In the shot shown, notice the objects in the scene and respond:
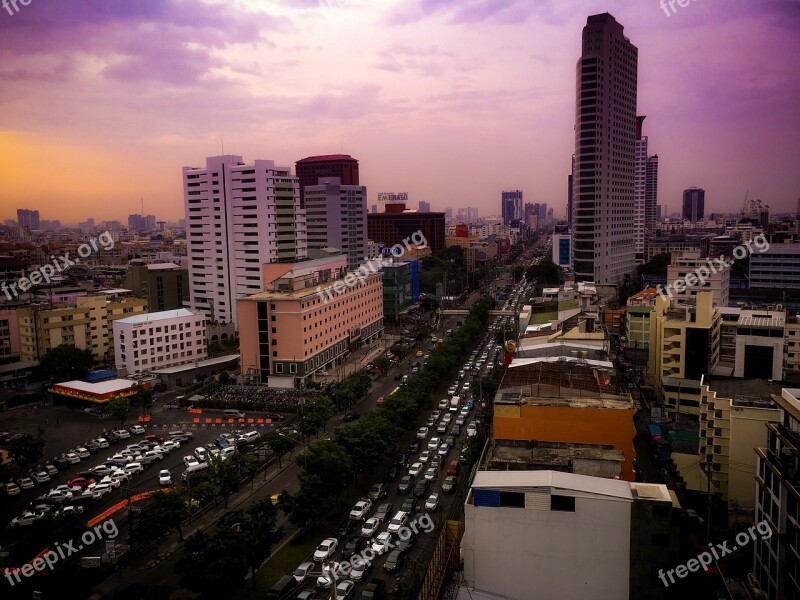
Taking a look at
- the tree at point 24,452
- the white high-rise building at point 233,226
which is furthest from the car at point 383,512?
the white high-rise building at point 233,226

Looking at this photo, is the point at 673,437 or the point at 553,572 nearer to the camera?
the point at 553,572

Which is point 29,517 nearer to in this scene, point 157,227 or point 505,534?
point 505,534

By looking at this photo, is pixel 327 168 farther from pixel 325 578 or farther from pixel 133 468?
pixel 325 578

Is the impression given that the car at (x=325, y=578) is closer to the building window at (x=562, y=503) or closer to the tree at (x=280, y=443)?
the building window at (x=562, y=503)

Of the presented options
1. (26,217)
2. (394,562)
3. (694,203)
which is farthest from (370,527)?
(694,203)

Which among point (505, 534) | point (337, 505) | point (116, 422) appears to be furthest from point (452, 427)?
point (116, 422)
